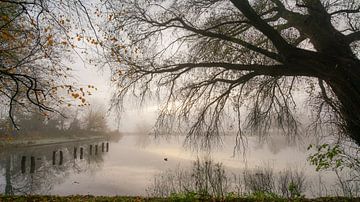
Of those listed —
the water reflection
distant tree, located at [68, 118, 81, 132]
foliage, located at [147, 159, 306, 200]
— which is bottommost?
the water reflection

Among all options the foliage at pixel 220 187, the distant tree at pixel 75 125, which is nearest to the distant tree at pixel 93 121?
the distant tree at pixel 75 125

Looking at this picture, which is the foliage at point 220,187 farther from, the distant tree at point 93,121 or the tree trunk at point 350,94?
the distant tree at point 93,121

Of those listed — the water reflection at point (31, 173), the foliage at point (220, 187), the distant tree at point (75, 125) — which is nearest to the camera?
the foliage at point (220, 187)

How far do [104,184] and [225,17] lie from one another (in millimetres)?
11584

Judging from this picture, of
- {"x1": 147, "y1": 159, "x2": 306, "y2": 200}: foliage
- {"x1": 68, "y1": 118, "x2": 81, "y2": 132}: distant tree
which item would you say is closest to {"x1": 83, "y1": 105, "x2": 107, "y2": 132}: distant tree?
{"x1": 68, "y1": 118, "x2": 81, "y2": 132}: distant tree

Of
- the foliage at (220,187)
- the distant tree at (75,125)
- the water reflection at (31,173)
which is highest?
the distant tree at (75,125)

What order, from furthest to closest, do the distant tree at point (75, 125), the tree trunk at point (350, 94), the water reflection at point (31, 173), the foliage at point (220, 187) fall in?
the distant tree at point (75, 125)
the water reflection at point (31, 173)
the foliage at point (220, 187)
the tree trunk at point (350, 94)

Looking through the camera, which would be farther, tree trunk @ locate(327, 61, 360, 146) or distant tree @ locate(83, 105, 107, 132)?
distant tree @ locate(83, 105, 107, 132)

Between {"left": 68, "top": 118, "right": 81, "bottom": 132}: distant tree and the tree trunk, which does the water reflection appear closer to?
the tree trunk

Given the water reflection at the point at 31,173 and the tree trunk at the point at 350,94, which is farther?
the water reflection at the point at 31,173

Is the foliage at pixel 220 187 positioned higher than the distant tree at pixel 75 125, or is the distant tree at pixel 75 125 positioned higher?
the distant tree at pixel 75 125

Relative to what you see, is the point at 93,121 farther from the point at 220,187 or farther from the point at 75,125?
the point at 220,187

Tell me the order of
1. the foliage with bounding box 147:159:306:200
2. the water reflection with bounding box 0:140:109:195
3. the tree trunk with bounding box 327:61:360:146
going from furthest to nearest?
1. the water reflection with bounding box 0:140:109:195
2. the foliage with bounding box 147:159:306:200
3. the tree trunk with bounding box 327:61:360:146

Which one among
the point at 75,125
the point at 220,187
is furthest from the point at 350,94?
the point at 75,125
